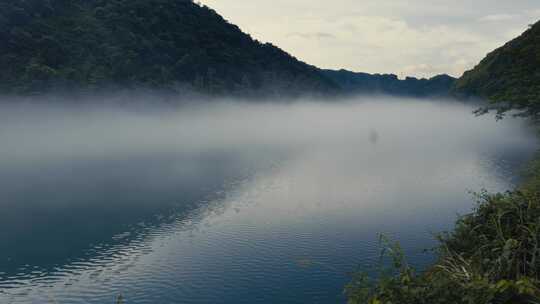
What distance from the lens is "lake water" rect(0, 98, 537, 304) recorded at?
39094 millimetres

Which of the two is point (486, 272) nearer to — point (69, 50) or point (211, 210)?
point (211, 210)

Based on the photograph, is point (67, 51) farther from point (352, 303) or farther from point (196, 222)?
point (352, 303)

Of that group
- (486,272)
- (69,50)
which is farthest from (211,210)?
(69,50)

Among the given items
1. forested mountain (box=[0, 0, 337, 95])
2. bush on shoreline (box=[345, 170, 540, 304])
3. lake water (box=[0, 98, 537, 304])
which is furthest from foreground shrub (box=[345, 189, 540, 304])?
forested mountain (box=[0, 0, 337, 95])

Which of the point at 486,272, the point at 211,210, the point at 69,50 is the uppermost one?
the point at 69,50

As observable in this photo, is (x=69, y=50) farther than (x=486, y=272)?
Yes

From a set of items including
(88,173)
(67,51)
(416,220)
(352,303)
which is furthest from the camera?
(67,51)

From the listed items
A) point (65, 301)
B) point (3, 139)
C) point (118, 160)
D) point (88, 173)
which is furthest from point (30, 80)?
point (65, 301)

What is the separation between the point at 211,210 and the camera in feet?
211

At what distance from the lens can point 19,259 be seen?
45031mm

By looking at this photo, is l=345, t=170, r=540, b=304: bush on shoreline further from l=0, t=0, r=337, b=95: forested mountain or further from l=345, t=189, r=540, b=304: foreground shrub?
l=0, t=0, r=337, b=95: forested mountain

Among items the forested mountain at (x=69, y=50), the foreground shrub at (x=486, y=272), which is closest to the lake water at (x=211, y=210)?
the forested mountain at (x=69, y=50)

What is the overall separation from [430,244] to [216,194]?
38.7 m

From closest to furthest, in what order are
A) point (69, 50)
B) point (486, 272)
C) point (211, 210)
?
point (486, 272), point (211, 210), point (69, 50)
